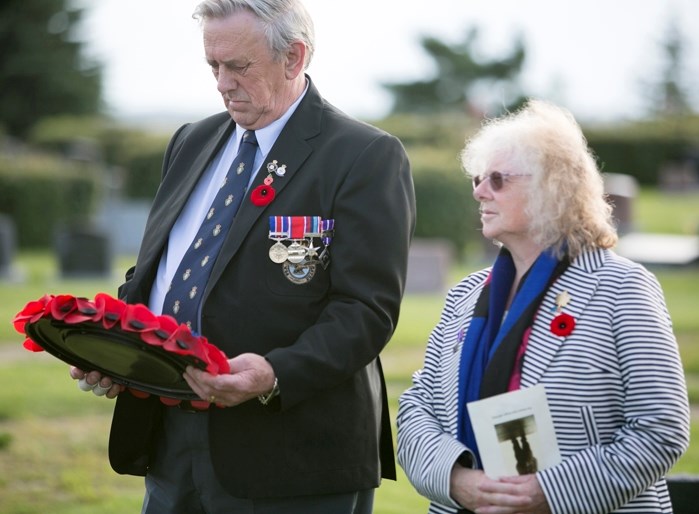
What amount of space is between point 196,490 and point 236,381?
0.54m

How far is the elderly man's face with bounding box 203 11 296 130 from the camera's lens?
10.5 feet

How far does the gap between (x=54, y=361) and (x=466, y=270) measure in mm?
10681

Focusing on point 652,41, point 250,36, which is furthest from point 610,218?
point 652,41

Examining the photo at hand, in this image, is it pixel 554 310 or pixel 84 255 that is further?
pixel 84 255

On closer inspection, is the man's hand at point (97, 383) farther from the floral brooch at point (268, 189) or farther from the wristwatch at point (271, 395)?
the floral brooch at point (268, 189)

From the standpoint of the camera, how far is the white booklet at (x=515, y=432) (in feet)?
9.62

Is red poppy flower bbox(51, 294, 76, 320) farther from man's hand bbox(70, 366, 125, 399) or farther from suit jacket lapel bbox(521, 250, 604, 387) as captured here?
suit jacket lapel bbox(521, 250, 604, 387)

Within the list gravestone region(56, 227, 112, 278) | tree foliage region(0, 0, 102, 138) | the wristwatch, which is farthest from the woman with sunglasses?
tree foliage region(0, 0, 102, 138)

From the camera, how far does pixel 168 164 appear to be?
148 inches

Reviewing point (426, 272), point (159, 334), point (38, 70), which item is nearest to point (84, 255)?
point (426, 272)

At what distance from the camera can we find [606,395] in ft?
9.59

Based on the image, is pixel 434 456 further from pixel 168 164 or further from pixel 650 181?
pixel 650 181

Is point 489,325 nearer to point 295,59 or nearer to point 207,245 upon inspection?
point 207,245

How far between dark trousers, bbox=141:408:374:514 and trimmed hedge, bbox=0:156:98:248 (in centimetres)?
2134
